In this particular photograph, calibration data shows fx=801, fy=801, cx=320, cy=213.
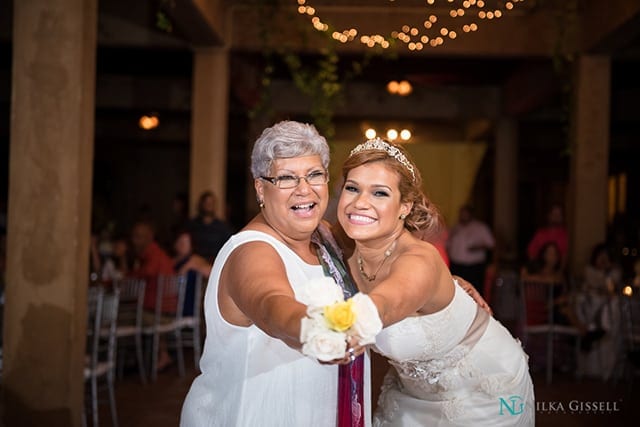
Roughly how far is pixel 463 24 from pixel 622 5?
1.86 meters

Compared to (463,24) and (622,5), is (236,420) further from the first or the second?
(463,24)

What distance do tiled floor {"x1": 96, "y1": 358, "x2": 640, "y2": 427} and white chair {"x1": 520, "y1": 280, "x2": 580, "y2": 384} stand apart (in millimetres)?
357

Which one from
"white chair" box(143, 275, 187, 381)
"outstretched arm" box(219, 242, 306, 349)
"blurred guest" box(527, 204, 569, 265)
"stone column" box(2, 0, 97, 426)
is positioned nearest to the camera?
"outstretched arm" box(219, 242, 306, 349)

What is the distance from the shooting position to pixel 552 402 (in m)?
5.37

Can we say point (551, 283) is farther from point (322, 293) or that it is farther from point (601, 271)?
point (322, 293)

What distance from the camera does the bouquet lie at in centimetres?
128

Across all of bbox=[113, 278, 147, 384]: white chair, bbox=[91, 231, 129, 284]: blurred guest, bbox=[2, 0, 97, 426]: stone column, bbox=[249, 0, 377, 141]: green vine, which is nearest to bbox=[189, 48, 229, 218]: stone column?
bbox=[249, 0, 377, 141]: green vine

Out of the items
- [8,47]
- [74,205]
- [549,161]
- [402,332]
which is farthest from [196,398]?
[549,161]

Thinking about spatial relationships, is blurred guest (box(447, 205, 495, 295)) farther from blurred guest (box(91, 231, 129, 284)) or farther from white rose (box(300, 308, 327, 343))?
white rose (box(300, 308, 327, 343))

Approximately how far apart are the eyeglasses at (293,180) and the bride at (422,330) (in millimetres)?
172

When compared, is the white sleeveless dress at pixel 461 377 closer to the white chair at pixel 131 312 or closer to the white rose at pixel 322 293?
the white rose at pixel 322 293

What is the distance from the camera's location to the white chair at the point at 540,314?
6562mm

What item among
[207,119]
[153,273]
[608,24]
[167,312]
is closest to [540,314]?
[608,24]

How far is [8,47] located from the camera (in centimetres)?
956
